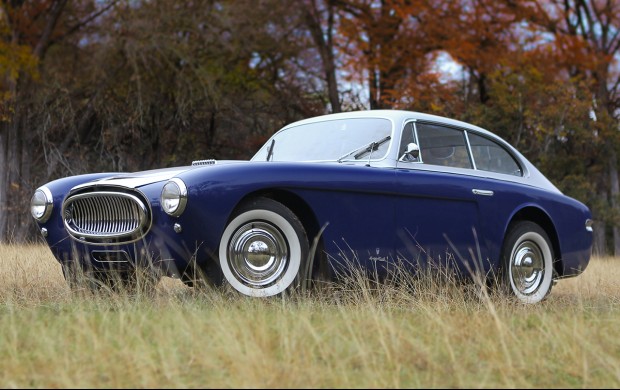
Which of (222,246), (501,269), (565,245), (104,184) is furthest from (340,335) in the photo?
(565,245)

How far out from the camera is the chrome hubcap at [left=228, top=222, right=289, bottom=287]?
4988mm

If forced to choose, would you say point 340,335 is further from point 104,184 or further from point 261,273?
point 104,184

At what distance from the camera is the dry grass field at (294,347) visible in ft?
10.0

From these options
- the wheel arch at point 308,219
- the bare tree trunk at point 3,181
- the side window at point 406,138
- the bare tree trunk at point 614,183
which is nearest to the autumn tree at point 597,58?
the bare tree trunk at point 614,183

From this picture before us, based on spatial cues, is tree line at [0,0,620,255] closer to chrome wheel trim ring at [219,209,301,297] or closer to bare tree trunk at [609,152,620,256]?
bare tree trunk at [609,152,620,256]

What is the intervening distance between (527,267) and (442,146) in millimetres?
1282

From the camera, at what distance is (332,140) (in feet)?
20.6

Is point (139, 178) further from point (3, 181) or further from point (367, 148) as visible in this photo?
point (3, 181)

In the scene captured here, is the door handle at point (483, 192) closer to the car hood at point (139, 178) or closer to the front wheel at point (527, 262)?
the front wheel at point (527, 262)

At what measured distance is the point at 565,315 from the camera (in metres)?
4.41

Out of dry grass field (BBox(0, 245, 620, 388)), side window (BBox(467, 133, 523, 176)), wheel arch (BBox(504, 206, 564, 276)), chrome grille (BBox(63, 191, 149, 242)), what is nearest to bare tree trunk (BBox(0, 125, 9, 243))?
chrome grille (BBox(63, 191, 149, 242))

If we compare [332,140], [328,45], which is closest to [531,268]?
[332,140]

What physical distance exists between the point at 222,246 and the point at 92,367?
181cm

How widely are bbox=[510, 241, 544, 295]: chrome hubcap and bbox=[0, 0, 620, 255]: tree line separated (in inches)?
429
